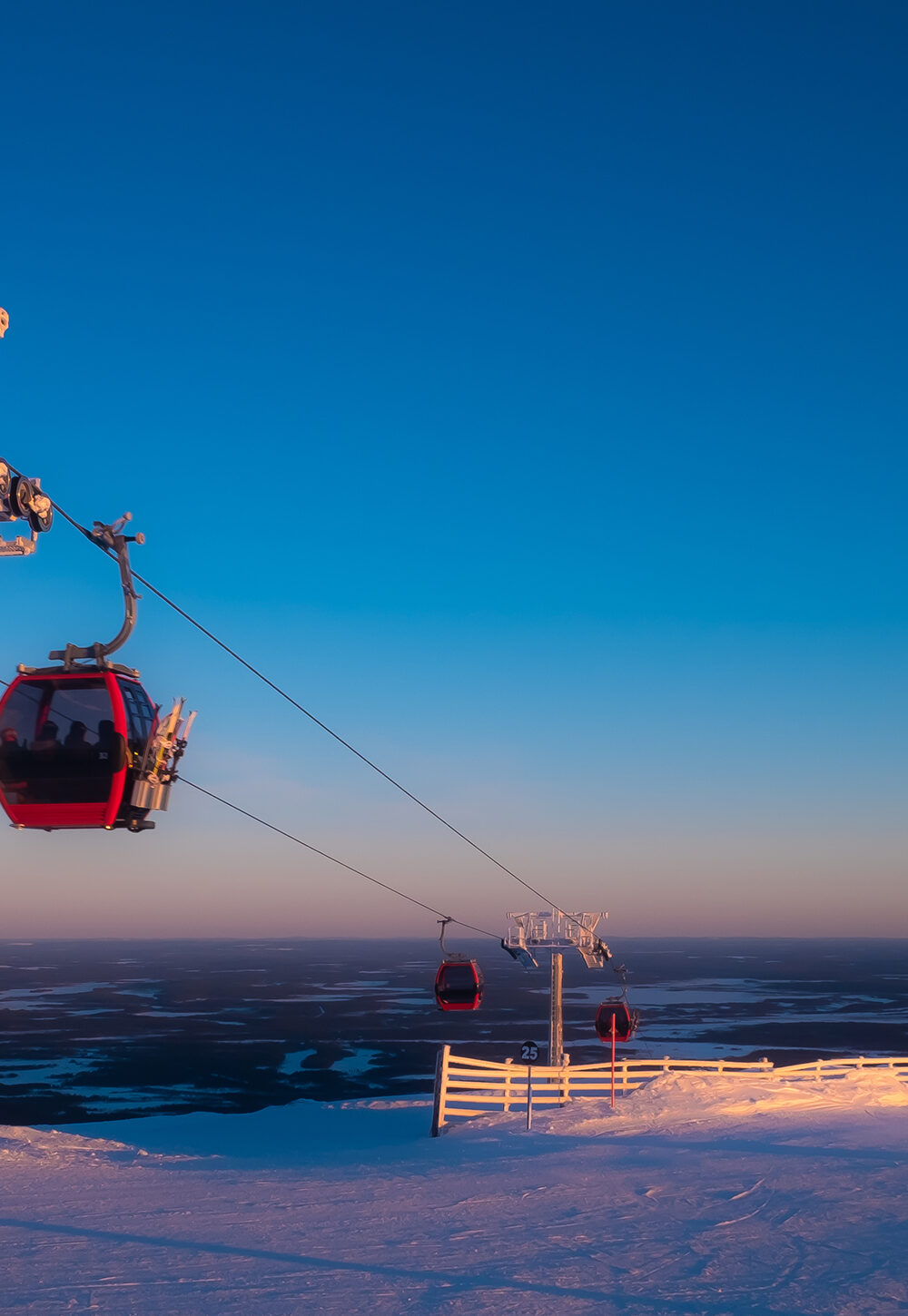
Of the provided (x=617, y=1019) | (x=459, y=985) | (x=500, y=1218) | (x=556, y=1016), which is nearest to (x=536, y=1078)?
(x=617, y=1019)

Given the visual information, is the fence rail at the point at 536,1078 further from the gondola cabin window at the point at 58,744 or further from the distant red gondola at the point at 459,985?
the gondola cabin window at the point at 58,744

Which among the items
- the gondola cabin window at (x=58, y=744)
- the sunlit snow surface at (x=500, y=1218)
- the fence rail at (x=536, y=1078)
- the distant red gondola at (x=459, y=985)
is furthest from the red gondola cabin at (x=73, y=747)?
the distant red gondola at (x=459, y=985)

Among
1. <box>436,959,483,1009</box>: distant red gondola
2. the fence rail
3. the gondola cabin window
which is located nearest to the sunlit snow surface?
the fence rail

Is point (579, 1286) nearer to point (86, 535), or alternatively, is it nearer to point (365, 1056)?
point (86, 535)

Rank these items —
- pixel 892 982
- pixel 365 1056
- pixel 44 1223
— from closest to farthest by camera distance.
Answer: pixel 44 1223
pixel 365 1056
pixel 892 982

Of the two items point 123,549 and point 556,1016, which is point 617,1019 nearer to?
point 556,1016

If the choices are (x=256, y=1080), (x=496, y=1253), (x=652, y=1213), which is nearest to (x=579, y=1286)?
(x=496, y=1253)
